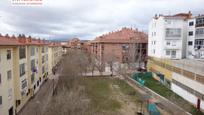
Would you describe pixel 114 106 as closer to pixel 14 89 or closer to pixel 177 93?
pixel 177 93

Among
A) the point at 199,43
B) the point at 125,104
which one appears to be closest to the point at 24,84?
the point at 125,104

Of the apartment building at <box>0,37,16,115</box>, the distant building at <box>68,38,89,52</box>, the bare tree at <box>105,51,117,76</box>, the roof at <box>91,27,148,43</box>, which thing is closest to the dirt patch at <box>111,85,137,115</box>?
the apartment building at <box>0,37,16,115</box>

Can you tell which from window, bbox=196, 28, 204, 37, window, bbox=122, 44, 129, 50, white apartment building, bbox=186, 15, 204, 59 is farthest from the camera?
window, bbox=122, 44, 129, 50

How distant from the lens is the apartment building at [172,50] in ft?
90.8

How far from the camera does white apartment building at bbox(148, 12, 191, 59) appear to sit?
3712 centimetres

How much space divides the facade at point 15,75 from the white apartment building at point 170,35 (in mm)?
24972

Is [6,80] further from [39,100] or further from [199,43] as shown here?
[199,43]

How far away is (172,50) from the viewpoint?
38906 millimetres

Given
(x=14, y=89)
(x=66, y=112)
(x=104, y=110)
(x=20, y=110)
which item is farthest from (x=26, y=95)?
(x=66, y=112)

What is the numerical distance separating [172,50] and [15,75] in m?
30.4

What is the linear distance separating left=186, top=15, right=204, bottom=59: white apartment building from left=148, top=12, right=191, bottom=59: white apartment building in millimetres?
1521

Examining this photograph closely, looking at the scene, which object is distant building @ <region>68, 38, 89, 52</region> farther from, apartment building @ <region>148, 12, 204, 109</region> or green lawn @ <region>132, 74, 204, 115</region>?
green lawn @ <region>132, 74, 204, 115</region>

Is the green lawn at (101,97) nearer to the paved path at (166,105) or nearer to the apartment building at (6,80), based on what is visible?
the paved path at (166,105)

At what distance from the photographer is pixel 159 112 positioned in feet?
70.3
